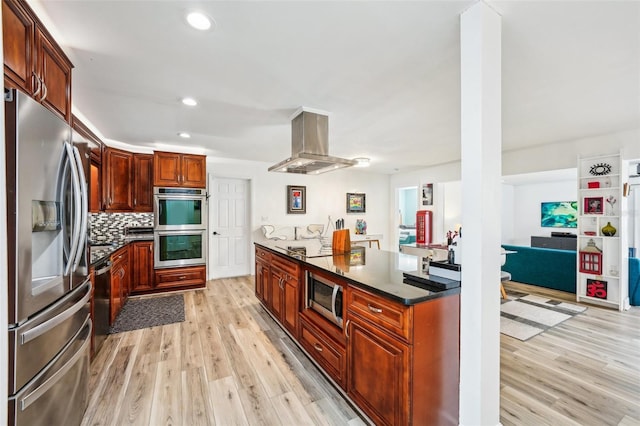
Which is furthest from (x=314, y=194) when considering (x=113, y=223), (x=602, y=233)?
(x=602, y=233)

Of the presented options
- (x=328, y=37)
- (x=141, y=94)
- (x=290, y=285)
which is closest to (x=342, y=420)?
(x=290, y=285)

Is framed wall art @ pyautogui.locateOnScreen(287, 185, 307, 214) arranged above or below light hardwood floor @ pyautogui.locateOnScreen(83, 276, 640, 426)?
above

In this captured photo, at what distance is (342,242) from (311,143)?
1127 millimetres

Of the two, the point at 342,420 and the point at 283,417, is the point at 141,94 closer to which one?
the point at 283,417

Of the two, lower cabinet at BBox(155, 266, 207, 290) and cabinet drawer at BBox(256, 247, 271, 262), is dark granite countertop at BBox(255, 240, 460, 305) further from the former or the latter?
lower cabinet at BBox(155, 266, 207, 290)

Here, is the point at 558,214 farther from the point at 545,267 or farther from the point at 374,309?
the point at 374,309

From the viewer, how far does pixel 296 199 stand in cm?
636

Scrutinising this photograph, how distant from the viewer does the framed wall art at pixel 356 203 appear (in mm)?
7180

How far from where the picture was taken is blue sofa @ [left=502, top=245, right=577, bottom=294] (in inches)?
175

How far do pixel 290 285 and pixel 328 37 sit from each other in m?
2.11

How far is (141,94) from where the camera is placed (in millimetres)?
2621

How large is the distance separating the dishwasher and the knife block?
88.4 inches

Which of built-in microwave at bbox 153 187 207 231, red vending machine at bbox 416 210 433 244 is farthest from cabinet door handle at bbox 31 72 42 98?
red vending machine at bbox 416 210 433 244

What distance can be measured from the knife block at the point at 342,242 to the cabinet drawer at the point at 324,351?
2.80 ft
